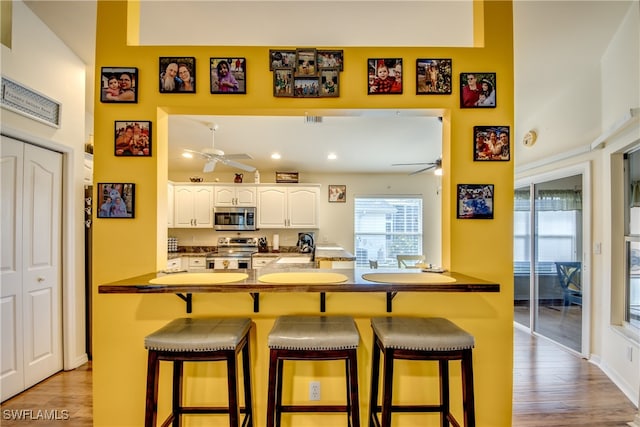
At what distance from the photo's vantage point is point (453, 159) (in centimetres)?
183

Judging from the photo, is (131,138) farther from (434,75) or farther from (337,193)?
(337,193)

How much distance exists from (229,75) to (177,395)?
1.85 metres

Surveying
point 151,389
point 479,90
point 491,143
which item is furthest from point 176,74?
point 491,143

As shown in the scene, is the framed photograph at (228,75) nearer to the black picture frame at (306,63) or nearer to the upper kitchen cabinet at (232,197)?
the black picture frame at (306,63)

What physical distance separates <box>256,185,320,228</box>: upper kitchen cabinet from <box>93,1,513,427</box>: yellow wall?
361cm

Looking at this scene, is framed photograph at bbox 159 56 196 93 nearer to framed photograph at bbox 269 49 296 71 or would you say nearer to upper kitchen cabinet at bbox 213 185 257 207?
framed photograph at bbox 269 49 296 71

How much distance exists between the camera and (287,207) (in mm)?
5488

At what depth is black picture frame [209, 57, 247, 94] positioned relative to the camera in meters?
1.83

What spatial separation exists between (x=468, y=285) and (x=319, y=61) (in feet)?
4.91

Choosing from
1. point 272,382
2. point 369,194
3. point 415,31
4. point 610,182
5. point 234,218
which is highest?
point 415,31

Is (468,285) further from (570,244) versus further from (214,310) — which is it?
(570,244)

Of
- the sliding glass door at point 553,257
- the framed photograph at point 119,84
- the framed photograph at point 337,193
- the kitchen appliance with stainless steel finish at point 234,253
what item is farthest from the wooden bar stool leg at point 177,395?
the framed photograph at point 337,193

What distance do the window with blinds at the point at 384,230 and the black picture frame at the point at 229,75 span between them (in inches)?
170

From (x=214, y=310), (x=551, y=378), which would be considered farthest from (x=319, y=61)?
(x=551, y=378)
